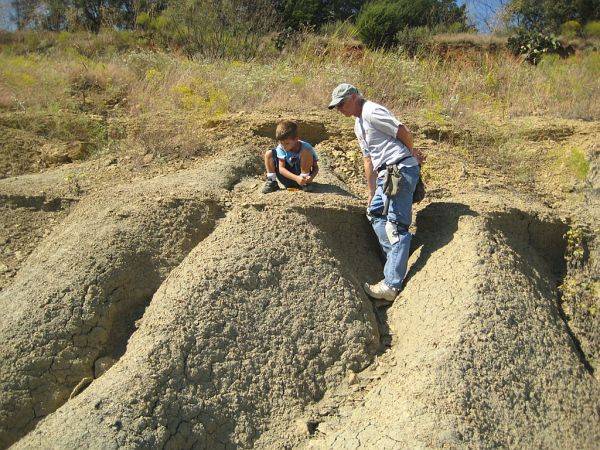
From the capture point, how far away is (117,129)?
6.50 meters

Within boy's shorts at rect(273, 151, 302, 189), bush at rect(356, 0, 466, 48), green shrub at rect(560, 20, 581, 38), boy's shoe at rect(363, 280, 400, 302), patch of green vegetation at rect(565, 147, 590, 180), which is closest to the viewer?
boy's shoe at rect(363, 280, 400, 302)

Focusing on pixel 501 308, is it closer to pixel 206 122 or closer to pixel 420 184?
pixel 420 184

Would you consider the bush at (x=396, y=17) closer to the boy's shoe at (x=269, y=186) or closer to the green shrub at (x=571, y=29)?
the green shrub at (x=571, y=29)

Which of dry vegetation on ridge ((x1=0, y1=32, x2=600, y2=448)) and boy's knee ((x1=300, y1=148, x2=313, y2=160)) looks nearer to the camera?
boy's knee ((x1=300, y1=148, x2=313, y2=160))

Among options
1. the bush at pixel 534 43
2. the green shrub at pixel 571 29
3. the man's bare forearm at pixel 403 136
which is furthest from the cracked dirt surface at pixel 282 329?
the green shrub at pixel 571 29

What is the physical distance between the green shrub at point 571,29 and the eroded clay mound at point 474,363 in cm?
1479

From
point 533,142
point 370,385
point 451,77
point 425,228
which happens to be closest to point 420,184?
point 425,228

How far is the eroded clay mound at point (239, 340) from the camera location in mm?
3215

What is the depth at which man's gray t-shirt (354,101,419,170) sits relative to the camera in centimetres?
425

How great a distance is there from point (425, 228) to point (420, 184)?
1.10 feet

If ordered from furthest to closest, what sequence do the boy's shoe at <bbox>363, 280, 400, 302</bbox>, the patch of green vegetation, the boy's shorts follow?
the patch of green vegetation
the boy's shorts
the boy's shoe at <bbox>363, 280, 400, 302</bbox>

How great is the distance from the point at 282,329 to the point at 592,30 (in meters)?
17.0

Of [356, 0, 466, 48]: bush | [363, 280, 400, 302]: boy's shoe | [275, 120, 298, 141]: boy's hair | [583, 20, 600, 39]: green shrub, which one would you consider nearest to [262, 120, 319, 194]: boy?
[275, 120, 298, 141]: boy's hair

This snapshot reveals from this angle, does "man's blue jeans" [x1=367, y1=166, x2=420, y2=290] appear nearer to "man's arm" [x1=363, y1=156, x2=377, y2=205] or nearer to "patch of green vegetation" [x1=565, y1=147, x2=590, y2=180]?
→ "man's arm" [x1=363, y1=156, x2=377, y2=205]
